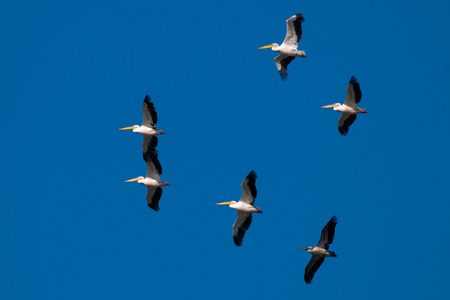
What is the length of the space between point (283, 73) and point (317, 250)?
6.84m

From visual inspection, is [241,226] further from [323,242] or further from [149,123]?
[149,123]

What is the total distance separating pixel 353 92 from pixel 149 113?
675 centimetres

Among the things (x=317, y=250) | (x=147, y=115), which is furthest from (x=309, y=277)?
(x=147, y=115)

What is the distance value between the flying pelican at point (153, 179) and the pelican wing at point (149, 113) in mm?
636

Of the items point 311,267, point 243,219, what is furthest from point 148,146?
point 311,267

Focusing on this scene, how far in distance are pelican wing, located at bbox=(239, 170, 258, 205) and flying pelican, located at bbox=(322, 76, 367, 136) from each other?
416 centimetres

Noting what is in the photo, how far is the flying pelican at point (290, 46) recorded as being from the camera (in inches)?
1423

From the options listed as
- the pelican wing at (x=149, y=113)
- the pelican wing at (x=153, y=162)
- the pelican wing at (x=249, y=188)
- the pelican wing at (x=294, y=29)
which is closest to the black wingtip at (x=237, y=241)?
the pelican wing at (x=249, y=188)

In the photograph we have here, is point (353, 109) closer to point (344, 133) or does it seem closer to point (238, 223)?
point (344, 133)

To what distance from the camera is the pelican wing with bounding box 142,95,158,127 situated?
35.2 metres

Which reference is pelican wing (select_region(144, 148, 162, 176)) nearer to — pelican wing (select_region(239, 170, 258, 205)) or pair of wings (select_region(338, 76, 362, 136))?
pelican wing (select_region(239, 170, 258, 205))

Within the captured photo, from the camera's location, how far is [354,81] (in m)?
34.8

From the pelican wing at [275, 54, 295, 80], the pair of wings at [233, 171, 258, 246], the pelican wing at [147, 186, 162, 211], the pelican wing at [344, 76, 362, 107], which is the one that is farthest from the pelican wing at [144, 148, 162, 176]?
the pelican wing at [344, 76, 362, 107]

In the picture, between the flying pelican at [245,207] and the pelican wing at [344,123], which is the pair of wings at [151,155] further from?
the pelican wing at [344,123]
